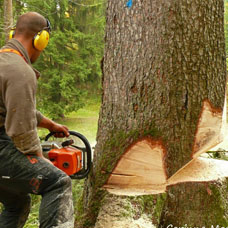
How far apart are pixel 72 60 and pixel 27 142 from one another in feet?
38.2

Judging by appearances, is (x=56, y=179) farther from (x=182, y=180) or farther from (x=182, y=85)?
(x=182, y=85)

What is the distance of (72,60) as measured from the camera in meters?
13.0

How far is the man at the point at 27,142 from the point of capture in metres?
1.71

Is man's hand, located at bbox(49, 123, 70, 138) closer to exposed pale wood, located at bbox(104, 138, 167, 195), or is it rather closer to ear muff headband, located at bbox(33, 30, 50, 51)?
exposed pale wood, located at bbox(104, 138, 167, 195)

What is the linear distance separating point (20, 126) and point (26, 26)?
0.70 m

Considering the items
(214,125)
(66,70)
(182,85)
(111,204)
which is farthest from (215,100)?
(66,70)

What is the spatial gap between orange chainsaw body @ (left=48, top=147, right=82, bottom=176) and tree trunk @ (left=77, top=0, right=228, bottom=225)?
0.27m

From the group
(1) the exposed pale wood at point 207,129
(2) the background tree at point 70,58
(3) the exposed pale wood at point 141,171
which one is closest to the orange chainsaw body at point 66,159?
(3) the exposed pale wood at point 141,171

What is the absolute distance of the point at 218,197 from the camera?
2.34 m

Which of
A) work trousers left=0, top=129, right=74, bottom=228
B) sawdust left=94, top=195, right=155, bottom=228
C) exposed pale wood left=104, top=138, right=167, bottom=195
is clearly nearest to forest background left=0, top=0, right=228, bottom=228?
exposed pale wood left=104, top=138, right=167, bottom=195

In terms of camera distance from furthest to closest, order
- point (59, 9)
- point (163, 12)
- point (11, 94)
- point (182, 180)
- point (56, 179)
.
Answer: point (59, 9)
point (182, 180)
point (163, 12)
point (56, 179)
point (11, 94)

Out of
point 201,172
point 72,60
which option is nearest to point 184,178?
point 201,172

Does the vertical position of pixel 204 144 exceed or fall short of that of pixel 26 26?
it falls short

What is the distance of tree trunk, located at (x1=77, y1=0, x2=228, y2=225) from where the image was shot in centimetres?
216
